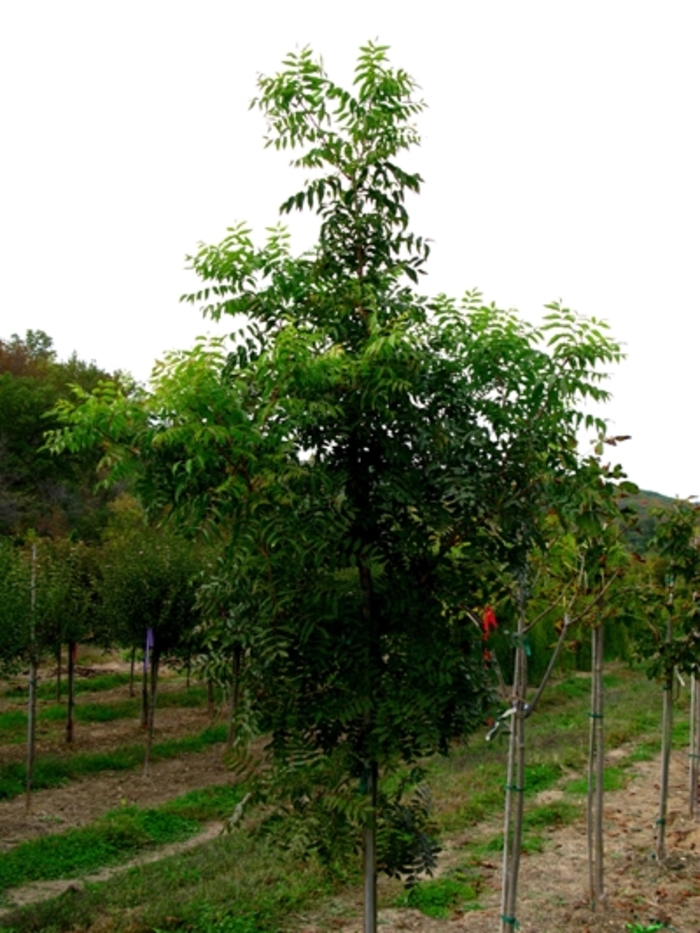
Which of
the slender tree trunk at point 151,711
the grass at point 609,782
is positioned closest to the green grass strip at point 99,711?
the slender tree trunk at point 151,711

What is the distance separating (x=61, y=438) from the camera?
374cm

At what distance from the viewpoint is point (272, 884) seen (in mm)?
7027

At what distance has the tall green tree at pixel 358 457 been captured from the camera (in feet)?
12.4

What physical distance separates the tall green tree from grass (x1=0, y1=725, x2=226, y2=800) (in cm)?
908

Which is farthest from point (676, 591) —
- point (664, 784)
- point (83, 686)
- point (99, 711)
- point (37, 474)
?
point (37, 474)

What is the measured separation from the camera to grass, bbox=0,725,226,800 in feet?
40.2

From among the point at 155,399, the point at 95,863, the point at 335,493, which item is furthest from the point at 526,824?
the point at 155,399

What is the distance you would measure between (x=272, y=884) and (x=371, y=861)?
10.3 feet

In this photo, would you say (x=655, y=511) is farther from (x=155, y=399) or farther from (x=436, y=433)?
(x=155, y=399)

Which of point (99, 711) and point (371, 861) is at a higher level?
point (371, 861)

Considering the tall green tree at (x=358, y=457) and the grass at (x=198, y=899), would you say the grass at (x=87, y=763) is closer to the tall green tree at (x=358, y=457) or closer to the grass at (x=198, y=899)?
the grass at (x=198, y=899)

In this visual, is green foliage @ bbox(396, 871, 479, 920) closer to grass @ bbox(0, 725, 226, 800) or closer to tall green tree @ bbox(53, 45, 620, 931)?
tall green tree @ bbox(53, 45, 620, 931)

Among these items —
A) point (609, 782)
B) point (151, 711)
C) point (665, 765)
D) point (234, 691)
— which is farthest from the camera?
point (151, 711)

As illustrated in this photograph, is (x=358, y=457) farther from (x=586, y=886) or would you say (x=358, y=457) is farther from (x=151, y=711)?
(x=151, y=711)
